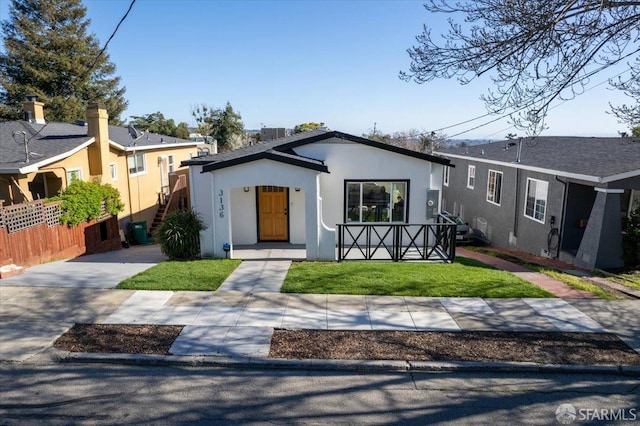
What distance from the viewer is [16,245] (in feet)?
37.1

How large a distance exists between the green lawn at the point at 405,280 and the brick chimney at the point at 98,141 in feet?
35.4

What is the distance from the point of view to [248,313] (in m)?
7.91

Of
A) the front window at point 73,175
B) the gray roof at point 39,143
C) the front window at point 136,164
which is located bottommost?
the front window at point 73,175

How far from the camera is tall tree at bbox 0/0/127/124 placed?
32781mm

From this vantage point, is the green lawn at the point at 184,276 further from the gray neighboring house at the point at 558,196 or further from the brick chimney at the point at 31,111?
the brick chimney at the point at 31,111

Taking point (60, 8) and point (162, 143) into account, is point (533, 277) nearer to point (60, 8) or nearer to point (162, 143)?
point (162, 143)

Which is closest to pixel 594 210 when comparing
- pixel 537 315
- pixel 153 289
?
pixel 537 315

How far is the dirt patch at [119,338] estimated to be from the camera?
6.45 metres

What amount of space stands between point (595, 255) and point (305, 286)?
9426mm

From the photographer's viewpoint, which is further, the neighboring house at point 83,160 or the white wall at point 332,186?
the neighboring house at point 83,160

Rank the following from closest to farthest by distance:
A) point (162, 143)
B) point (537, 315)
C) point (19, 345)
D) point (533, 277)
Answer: point (19, 345) → point (537, 315) → point (533, 277) → point (162, 143)

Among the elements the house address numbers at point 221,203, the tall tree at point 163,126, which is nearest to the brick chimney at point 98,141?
the house address numbers at point 221,203

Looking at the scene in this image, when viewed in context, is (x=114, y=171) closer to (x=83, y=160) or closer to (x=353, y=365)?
(x=83, y=160)

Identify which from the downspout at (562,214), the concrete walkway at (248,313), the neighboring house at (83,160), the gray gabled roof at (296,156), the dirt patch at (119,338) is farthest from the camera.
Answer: the downspout at (562,214)
